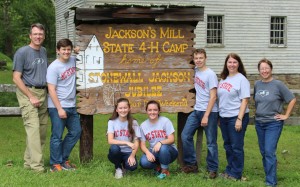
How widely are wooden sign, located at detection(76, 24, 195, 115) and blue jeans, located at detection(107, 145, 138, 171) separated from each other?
680 mm

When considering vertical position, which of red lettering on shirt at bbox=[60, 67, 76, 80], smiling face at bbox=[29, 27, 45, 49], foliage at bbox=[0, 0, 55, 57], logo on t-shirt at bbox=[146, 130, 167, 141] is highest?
foliage at bbox=[0, 0, 55, 57]

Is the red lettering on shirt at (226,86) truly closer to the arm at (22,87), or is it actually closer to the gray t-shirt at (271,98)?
the gray t-shirt at (271,98)

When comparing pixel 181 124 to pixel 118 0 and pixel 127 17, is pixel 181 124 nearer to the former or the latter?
pixel 127 17

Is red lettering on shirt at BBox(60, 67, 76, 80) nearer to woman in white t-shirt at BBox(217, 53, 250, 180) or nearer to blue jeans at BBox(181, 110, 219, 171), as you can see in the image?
blue jeans at BBox(181, 110, 219, 171)

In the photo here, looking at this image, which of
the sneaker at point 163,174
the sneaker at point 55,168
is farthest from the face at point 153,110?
the sneaker at point 55,168

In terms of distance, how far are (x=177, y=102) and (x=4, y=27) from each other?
4244cm

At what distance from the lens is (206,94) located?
6402 mm

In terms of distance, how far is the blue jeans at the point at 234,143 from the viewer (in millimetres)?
6160

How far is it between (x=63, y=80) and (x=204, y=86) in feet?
6.26

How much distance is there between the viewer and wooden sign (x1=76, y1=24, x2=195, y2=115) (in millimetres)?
6504

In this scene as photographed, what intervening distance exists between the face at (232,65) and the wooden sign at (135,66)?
0.67 meters

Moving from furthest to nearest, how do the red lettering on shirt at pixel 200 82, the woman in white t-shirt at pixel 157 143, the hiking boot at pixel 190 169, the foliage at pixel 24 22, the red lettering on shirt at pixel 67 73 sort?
the foliage at pixel 24 22 < the hiking boot at pixel 190 169 < the red lettering on shirt at pixel 200 82 < the red lettering on shirt at pixel 67 73 < the woman in white t-shirt at pixel 157 143

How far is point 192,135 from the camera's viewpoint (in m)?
6.55

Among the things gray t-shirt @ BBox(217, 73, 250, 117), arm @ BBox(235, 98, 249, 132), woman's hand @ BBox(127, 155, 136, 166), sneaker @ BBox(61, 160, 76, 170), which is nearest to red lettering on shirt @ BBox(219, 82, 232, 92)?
gray t-shirt @ BBox(217, 73, 250, 117)
